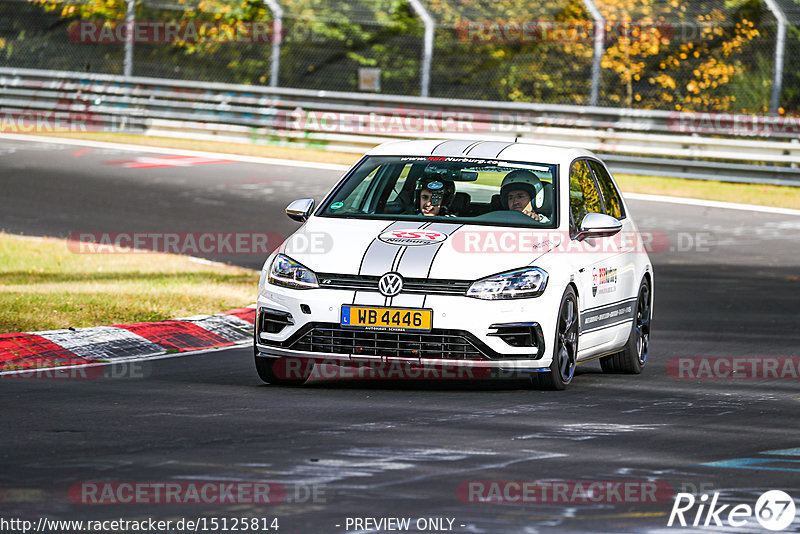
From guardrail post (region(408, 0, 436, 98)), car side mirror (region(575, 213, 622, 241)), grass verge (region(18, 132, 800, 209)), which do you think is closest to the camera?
car side mirror (region(575, 213, 622, 241))

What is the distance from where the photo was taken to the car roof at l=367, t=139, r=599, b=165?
10.1 meters

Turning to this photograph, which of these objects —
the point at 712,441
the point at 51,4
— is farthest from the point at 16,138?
the point at 712,441

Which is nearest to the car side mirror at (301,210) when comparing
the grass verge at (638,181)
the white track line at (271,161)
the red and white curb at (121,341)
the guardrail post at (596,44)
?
the red and white curb at (121,341)

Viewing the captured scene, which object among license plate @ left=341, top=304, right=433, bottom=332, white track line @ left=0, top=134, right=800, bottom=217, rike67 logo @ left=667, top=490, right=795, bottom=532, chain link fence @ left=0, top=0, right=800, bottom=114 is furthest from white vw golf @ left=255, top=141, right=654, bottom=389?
chain link fence @ left=0, top=0, right=800, bottom=114

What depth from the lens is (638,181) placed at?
25312mm

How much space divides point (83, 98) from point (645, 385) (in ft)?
73.9

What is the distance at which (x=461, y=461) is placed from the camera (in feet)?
21.9

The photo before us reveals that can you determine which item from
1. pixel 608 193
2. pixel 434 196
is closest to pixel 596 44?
pixel 608 193

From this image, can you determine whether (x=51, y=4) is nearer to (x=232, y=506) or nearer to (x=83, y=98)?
(x=83, y=98)

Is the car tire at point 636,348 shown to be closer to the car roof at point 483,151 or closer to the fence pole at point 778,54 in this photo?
the car roof at point 483,151

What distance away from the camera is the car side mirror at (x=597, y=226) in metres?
9.47

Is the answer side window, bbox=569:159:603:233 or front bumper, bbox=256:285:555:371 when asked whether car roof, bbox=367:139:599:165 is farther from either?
front bumper, bbox=256:285:555:371

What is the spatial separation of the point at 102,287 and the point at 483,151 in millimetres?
4560

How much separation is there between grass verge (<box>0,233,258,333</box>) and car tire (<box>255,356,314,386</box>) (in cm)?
239
